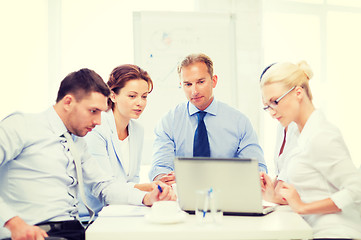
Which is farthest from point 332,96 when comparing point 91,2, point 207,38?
point 91,2

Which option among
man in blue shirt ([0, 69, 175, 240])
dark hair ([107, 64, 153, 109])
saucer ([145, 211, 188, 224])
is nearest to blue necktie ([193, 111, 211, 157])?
dark hair ([107, 64, 153, 109])

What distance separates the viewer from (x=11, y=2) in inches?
131

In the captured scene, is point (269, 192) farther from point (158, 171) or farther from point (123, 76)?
point (123, 76)

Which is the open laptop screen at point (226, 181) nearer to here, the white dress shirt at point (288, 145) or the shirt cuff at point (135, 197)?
the shirt cuff at point (135, 197)

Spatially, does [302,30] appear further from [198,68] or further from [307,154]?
[307,154]

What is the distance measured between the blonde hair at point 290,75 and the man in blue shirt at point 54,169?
0.74m

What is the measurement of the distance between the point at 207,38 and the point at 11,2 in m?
1.85

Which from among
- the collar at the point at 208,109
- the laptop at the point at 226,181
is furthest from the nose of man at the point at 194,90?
the laptop at the point at 226,181

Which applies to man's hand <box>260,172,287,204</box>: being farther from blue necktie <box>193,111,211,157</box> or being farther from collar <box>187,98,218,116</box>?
collar <box>187,98,218,116</box>

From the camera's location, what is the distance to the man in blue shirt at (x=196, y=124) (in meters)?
2.83

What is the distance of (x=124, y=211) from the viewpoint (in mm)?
1873

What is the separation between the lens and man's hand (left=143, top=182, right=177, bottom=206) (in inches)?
78.0

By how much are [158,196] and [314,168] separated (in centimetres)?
72

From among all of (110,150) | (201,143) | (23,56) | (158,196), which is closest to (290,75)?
(158,196)
